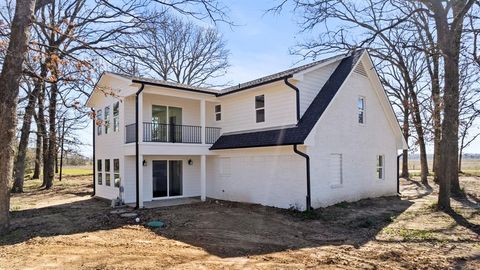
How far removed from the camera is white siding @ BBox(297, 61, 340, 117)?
1385 centimetres

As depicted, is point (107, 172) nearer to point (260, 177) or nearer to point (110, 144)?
point (110, 144)

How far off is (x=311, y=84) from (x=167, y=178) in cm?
805

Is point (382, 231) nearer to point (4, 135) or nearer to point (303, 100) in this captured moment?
point (303, 100)

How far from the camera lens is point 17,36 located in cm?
922

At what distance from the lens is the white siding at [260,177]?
13.2 meters

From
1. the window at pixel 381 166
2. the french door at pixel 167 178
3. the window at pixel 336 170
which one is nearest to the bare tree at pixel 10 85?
the french door at pixel 167 178

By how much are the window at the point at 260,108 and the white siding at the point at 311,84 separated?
191 centimetres

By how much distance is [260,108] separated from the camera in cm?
1513

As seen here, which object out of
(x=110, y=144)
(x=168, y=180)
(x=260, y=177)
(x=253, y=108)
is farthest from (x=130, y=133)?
(x=260, y=177)

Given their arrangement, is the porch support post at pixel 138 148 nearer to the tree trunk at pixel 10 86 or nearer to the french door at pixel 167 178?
the french door at pixel 167 178

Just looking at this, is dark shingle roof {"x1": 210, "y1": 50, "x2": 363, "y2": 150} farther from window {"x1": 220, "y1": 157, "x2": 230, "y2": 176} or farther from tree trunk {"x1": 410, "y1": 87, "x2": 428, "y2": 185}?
tree trunk {"x1": 410, "y1": 87, "x2": 428, "y2": 185}

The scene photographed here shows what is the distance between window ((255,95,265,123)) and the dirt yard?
382 cm

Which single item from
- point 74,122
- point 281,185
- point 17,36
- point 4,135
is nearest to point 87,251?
point 4,135

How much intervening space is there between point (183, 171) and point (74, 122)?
16294 millimetres
